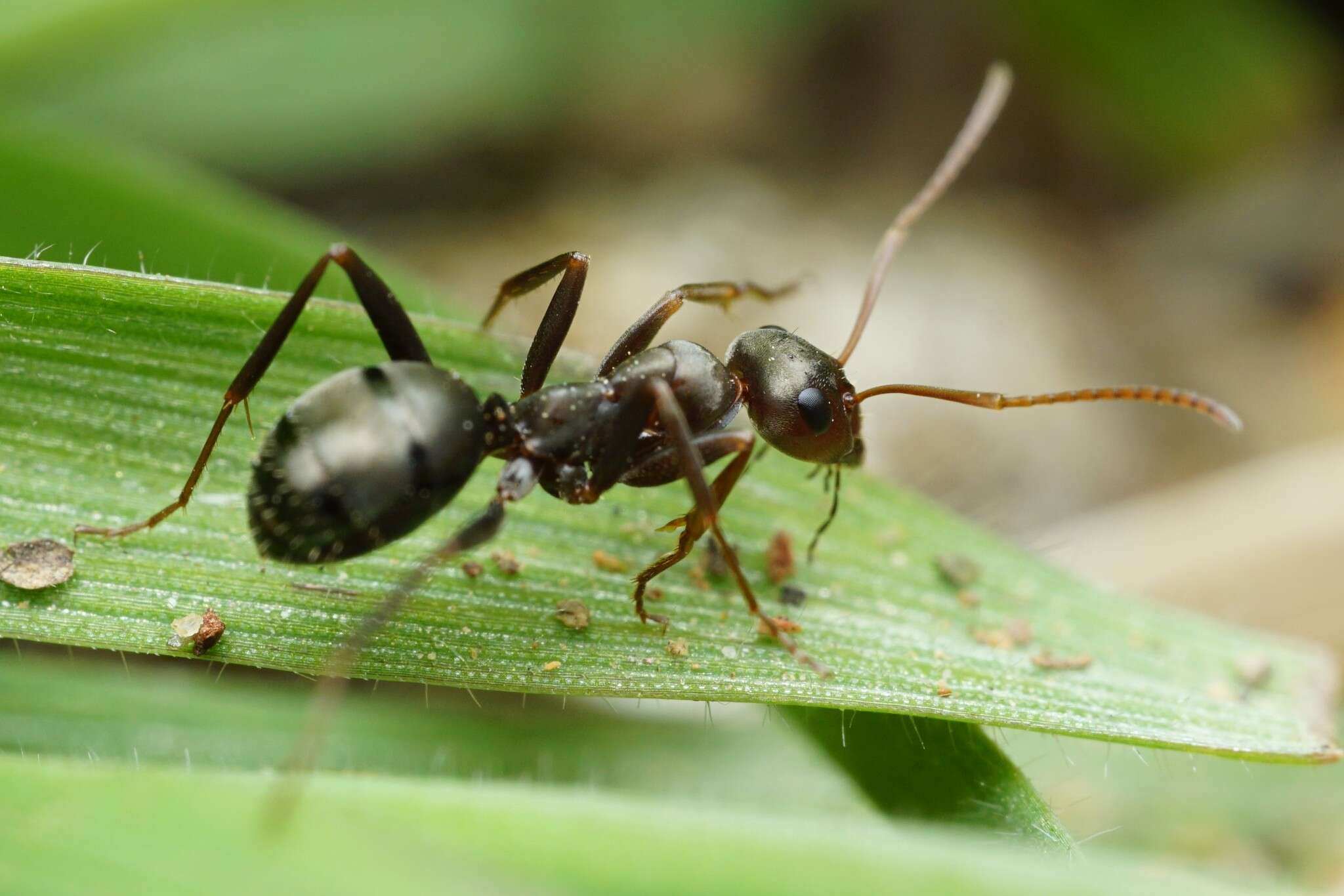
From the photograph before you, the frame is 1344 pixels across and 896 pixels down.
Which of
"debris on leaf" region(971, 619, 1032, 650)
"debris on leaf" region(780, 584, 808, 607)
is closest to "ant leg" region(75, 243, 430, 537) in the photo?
"debris on leaf" region(780, 584, 808, 607)

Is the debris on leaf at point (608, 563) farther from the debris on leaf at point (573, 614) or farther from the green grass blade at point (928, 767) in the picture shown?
the green grass blade at point (928, 767)

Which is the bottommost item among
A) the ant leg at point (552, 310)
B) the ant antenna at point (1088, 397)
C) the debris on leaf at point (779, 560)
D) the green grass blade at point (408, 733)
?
the green grass blade at point (408, 733)

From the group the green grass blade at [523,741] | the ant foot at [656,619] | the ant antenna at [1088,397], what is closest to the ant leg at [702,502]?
the ant foot at [656,619]

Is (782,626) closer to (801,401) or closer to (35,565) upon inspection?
(801,401)

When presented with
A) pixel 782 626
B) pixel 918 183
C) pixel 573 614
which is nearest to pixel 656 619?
pixel 573 614

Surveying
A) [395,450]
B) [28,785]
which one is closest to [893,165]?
[395,450]

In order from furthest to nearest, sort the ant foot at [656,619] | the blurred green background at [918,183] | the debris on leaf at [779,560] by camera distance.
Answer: the blurred green background at [918,183], the debris on leaf at [779,560], the ant foot at [656,619]
